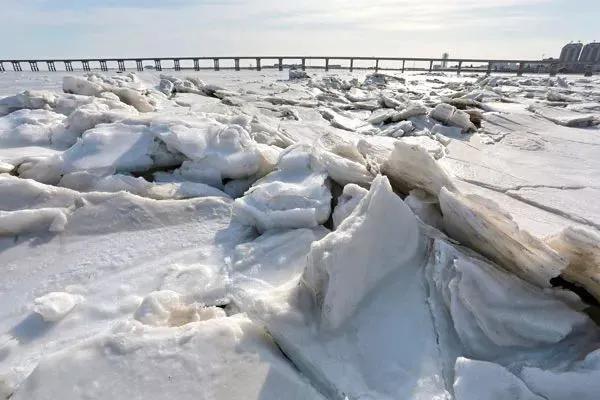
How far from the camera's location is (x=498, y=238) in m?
1.81

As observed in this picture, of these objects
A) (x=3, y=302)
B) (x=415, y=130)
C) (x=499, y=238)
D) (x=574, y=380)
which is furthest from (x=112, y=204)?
(x=415, y=130)

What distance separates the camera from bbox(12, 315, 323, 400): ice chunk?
1406 millimetres

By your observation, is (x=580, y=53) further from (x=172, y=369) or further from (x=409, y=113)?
(x=172, y=369)

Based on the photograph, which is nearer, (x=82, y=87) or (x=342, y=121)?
(x=82, y=87)

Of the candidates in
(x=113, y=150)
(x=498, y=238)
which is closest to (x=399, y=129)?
(x=113, y=150)

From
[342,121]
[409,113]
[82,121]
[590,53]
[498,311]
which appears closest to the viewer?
[498,311]

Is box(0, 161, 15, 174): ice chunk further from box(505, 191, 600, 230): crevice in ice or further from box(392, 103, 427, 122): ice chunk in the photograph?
box(392, 103, 427, 122): ice chunk

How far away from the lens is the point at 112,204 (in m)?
2.81

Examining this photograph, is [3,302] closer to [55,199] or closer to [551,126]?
[55,199]

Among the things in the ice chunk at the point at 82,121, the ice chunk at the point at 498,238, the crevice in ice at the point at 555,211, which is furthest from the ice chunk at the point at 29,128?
the crevice in ice at the point at 555,211

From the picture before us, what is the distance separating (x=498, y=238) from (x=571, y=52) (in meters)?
50.6

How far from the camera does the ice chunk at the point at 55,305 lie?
1.88 m

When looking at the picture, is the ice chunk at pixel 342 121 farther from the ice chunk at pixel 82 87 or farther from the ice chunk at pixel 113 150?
the ice chunk at pixel 82 87

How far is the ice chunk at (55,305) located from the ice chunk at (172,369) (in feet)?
1.45
